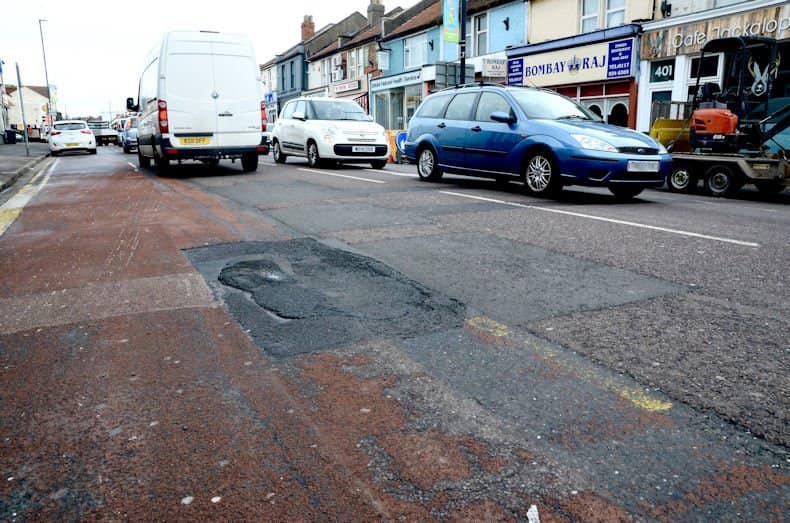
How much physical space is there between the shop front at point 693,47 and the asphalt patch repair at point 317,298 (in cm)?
1354

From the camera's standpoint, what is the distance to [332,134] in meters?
16.5

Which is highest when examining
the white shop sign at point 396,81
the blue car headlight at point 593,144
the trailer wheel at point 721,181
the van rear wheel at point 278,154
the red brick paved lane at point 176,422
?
the white shop sign at point 396,81

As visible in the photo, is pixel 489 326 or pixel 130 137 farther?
pixel 130 137

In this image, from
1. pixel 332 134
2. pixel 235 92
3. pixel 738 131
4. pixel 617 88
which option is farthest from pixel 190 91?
pixel 617 88

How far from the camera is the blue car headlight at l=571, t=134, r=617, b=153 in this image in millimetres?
9414

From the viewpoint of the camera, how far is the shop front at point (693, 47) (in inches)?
685

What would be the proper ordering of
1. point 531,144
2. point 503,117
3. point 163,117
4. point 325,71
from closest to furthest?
point 531,144 < point 503,117 < point 163,117 < point 325,71

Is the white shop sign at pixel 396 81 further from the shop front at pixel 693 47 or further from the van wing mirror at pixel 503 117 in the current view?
the van wing mirror at pixel 503 117

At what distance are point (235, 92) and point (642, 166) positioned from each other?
936cm

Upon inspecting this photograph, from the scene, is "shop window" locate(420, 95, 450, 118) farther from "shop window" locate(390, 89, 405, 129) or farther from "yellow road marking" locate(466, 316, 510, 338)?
"shop window" locate(390, 89, 405, 129)

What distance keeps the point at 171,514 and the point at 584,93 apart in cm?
2460

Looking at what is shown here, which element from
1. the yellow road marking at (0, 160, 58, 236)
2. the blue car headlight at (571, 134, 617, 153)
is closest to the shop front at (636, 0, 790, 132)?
the blue car headlight at (571, 134, 617, 153)

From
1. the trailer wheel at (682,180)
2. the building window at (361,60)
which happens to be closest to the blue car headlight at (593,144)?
the trailer wheel at (682,180)

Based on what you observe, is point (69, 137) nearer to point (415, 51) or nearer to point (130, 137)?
point (130, 137)
